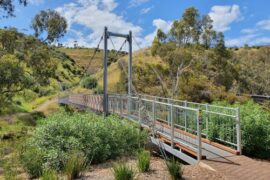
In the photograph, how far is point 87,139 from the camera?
897 centimetres

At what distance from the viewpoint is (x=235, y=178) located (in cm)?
644

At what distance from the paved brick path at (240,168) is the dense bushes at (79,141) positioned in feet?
9.20

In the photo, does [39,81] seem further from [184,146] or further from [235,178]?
[235,178]

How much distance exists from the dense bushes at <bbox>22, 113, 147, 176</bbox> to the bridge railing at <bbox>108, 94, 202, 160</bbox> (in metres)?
0.87

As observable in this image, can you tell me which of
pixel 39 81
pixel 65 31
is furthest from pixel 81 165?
pixel 65 31

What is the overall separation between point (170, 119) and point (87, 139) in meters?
2.73

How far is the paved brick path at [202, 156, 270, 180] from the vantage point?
6.60 m

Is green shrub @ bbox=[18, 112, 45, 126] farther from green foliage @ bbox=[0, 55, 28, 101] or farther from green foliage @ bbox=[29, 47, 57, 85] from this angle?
green foliage @ bbox=[0, 55, 28, 101]

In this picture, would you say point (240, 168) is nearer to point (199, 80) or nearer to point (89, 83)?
point (199, 80)

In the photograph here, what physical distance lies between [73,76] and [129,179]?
65.5 m

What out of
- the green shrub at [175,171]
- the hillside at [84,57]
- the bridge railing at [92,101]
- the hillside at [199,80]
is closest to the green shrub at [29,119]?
the bridge railing at [92,101]

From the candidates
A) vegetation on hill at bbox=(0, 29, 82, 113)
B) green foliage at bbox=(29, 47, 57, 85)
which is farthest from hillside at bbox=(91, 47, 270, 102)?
vegetation on hill at bbox=(0, 29, 82, 113)

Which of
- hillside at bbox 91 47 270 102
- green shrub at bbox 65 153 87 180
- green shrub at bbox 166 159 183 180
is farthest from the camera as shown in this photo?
hillside at bbox 91 47 270 102

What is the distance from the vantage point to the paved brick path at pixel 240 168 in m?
6.60
